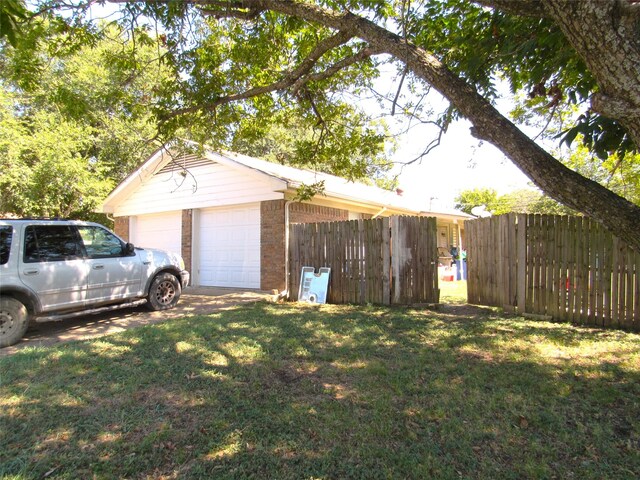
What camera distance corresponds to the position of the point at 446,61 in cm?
705

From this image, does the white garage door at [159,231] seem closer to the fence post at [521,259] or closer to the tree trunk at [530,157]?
the fence post at [521,259]

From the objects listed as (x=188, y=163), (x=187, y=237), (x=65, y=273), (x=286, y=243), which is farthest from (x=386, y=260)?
(x=188, y=163)

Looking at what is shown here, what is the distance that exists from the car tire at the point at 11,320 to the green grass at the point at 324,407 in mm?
947

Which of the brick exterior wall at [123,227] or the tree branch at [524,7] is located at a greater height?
the tree branch at [524,7]

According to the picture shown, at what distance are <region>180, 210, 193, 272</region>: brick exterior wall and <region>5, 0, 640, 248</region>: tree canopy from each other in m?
4.91

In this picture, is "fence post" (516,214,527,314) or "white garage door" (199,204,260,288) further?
"white garage door" (199,204,260,288)

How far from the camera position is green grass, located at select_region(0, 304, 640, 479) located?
9.36 feet

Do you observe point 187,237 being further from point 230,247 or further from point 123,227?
point 123,227

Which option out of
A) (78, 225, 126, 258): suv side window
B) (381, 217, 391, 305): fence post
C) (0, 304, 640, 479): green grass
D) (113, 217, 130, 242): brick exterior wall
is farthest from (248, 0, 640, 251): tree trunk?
(113, 217, 130, 242): brick exterior wall

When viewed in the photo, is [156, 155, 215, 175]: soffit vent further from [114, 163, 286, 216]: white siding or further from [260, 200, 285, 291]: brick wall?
[260, 200, 285, 291]: brick wall

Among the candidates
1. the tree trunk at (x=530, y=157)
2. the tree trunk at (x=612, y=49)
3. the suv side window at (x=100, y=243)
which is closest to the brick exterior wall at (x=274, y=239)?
the suv side window at (x=100, y=243)

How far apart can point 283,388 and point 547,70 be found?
216 inches

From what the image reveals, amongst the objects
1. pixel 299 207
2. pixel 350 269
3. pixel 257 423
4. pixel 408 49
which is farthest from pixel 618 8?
pixel 299 207

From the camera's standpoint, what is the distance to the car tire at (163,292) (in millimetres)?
8328
